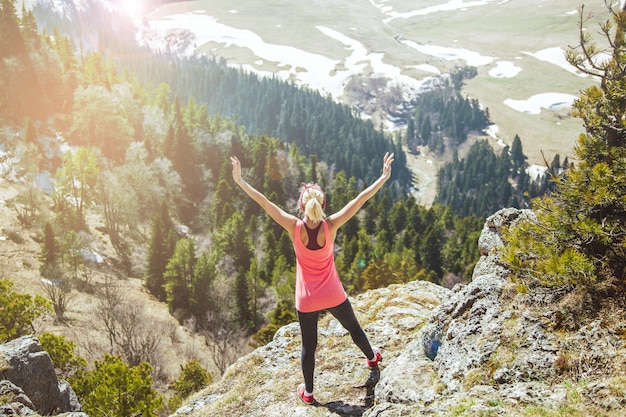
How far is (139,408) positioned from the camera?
19.1m

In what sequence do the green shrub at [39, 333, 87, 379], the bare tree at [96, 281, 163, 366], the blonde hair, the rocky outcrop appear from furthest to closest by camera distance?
1. the bare tree at [96, 281, 163, 366]
2. the green shrub at [39, 333, 87, 379]
3. the rocky outcrop
4. the blonde hair

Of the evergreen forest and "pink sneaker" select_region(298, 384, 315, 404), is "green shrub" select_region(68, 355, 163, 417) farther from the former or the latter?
"pink sneaker" select_region(298, 384, 315, 404)

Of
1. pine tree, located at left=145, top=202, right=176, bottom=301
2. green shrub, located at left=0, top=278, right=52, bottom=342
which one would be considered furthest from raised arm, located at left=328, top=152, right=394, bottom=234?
pine tree, located at left=145, top=202, right=176, bottom=301

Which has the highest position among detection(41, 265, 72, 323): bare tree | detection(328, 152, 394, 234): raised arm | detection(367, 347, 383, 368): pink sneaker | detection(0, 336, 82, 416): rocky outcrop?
detection(328, 152, 394, 234): raised arm

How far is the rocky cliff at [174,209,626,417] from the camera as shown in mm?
4773

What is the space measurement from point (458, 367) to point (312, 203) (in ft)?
10.4

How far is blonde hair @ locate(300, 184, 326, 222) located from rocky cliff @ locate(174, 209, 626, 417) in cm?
271

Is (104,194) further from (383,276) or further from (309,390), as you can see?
(309,390)

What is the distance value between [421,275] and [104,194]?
158 ft

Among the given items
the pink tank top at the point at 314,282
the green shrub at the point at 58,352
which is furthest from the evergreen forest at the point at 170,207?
the pink tank top at the point at 314,282

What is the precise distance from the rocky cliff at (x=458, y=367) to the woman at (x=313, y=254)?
118 centimetres

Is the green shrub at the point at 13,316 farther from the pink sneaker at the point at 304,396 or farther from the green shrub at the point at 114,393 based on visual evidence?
the pink sneaker at the point at 304,396

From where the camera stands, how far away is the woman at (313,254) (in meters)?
6.21

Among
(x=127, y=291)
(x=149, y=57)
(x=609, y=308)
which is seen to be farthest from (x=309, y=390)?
(x=149, y=57)
